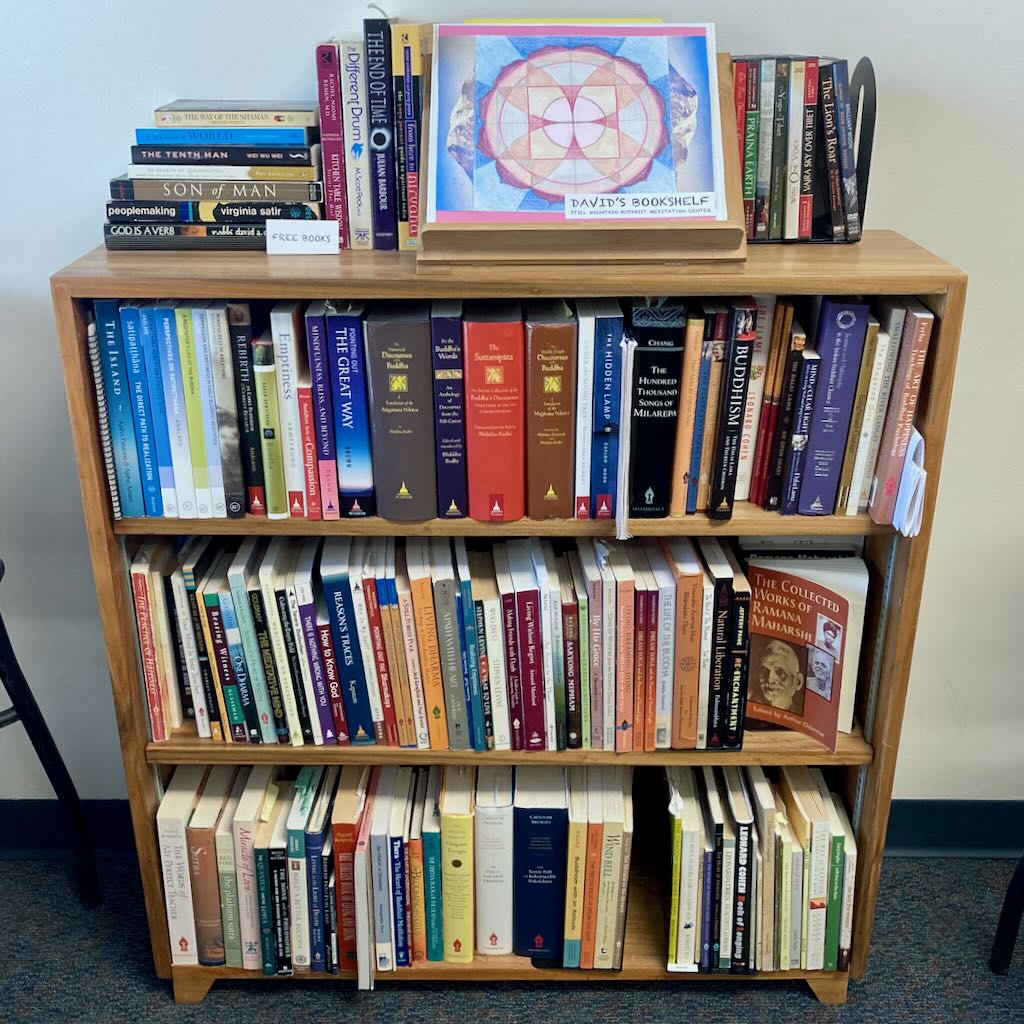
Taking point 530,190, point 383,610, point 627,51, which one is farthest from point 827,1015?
point 627,51

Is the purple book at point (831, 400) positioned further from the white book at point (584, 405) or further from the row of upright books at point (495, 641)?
the white book at point (584, 405)

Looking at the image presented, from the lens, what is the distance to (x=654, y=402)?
1.47 metres

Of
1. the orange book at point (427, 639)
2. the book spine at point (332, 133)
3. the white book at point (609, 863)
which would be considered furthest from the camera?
the white book at point (609, 863)

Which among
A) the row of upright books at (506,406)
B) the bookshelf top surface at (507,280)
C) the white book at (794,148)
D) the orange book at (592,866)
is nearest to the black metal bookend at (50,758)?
the row of upright books at (506,406)

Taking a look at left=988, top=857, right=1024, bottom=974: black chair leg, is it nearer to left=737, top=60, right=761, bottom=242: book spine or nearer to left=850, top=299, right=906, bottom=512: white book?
left=850, top=299, right=906, bottom=512: white book

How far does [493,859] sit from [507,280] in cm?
88

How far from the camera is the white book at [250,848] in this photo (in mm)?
1713

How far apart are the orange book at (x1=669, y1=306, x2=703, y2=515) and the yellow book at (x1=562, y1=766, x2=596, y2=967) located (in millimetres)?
485

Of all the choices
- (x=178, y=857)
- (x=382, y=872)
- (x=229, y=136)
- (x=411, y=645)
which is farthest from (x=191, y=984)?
(x=229, y=136)

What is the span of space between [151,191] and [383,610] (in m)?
0.63

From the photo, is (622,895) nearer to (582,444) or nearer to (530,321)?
(582,444)

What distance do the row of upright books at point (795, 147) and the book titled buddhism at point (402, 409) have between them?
47cm

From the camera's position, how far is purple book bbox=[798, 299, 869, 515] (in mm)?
1424

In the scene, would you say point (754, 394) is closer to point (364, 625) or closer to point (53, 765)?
point (364, 625)
